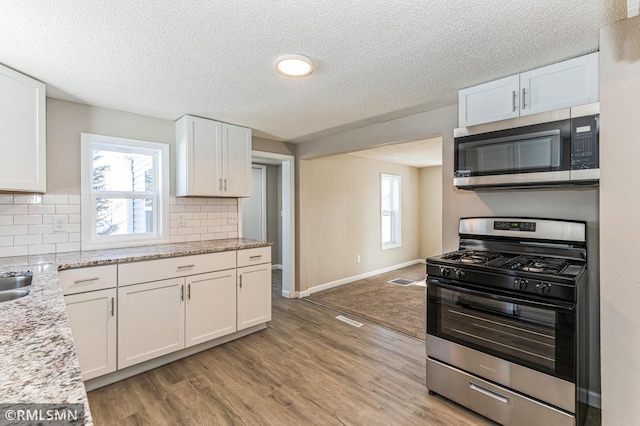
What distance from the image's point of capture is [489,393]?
73.6 inches

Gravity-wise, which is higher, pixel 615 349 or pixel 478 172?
pixel 478 172

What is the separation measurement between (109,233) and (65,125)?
977 millimetres

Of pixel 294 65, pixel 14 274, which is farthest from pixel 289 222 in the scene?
pixel 14 274

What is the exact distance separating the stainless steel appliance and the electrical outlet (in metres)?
2.91

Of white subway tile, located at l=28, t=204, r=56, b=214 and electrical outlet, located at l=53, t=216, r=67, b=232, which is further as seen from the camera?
electrical outlet, located at l=53, t=216, r=67, b=232

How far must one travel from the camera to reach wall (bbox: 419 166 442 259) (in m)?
6.56

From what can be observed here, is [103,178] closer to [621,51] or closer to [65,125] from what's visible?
[65,125]

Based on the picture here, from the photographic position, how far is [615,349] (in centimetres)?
156

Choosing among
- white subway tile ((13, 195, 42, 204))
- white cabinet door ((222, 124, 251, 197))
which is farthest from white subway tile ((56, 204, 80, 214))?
white cabinet door ((222, 124, 251, 197))

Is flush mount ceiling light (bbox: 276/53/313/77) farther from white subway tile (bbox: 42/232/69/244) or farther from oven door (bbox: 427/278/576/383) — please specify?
white subway tile (bbox: 42/232/69/244)

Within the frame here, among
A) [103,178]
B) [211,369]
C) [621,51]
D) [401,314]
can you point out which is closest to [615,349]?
[621,51]

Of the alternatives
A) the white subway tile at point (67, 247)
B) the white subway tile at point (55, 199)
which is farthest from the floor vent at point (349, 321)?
the white subway tile at point (55, 199)

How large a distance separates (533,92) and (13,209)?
3.80 meters

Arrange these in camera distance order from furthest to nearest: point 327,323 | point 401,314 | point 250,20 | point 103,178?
point 401,314, point 327,323, point 103,178, point 250,20
